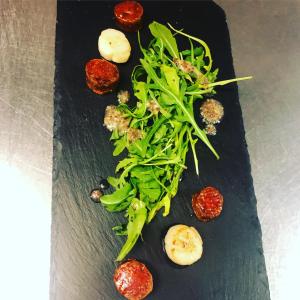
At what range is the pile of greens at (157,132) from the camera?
62.6 inches

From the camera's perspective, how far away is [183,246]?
1.55 m

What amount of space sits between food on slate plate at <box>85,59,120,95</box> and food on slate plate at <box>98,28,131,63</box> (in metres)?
0.06

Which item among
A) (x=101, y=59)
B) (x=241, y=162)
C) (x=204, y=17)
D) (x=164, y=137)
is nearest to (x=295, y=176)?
(x=241, y=162)

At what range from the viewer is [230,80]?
181 cm

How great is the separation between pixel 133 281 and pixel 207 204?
389 mm

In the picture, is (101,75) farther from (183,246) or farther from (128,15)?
(183,246)

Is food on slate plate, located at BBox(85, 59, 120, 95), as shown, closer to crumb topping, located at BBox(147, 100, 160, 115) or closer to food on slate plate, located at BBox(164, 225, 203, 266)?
crumb topping, located at BBox(147, 100, 160, 115)

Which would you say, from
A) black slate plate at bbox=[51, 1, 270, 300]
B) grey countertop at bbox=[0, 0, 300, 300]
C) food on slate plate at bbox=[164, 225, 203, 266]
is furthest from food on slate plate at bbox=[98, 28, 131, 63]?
food on slate plate at bbox=[164, 225, 203, 266]

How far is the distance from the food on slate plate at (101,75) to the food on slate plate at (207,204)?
55 centimetres

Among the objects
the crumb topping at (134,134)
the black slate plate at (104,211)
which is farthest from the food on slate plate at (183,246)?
the crumb topping at (134,134)

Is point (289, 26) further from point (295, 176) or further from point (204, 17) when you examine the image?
point (295, 176)

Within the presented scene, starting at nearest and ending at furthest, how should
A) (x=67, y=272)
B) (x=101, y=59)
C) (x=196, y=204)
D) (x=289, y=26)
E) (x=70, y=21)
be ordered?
1. (x=67, y=272)
2. (x=196, y=204)
3. (x=101, y=59)
4. (x=70, y=21)
5. (x=289, y=26)

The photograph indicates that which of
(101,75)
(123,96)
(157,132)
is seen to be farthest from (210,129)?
(101,75)

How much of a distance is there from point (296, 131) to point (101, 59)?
1007 millimetres
